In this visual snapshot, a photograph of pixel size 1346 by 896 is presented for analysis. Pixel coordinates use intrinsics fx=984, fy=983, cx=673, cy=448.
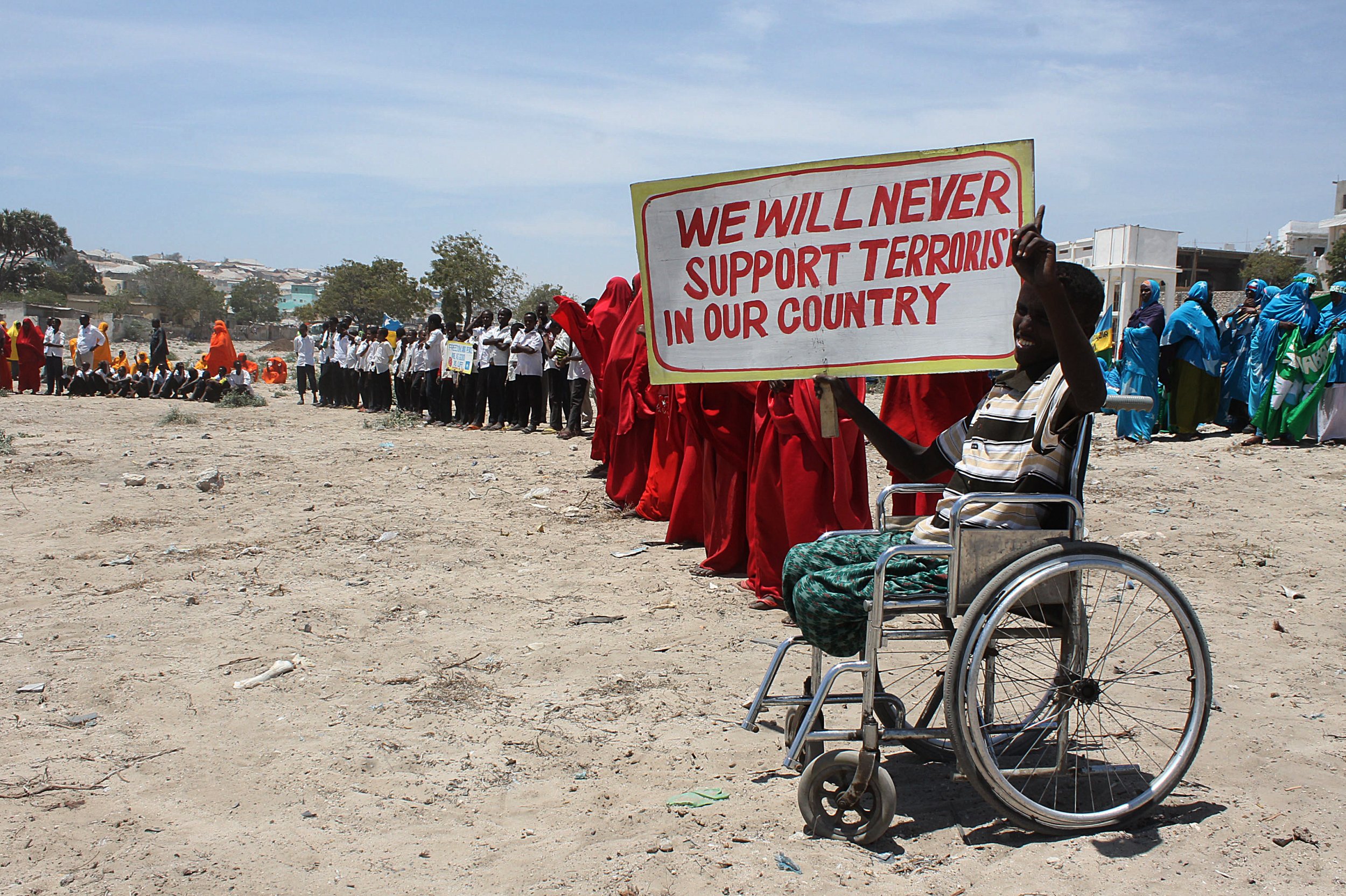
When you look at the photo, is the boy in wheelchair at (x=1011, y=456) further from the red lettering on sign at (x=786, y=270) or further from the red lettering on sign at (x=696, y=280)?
the red lettering on sign at (x=696, y=280)

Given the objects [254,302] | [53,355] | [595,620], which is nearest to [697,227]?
[595,620]

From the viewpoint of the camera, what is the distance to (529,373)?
14438 millimetres

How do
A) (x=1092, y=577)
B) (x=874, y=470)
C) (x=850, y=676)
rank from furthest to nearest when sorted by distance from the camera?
(x=874, y=470)
(x=1092, y=577)
(x=850, y=676)

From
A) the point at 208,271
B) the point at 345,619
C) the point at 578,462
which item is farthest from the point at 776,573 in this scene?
the point at 208,271

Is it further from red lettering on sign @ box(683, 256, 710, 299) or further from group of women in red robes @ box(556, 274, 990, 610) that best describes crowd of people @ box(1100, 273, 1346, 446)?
red lettering on sign @ box(683, 256, 710, 299)

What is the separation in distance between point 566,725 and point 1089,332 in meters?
2.28

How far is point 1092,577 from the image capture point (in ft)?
18.1

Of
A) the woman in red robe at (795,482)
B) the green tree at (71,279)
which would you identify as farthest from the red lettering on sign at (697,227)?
the green tree at (71,279)

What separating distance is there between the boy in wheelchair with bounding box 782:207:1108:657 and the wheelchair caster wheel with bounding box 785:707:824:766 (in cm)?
30

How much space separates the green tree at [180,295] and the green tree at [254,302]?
7.99ft

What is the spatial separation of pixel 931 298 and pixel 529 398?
11.7 meters

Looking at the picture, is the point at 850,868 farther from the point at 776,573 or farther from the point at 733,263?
the point at 776,573

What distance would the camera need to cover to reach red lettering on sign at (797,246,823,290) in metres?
3.37

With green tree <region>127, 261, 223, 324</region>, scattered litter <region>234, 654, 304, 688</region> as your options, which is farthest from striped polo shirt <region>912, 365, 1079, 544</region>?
green tree <region>127, 261, 223, 324</region>
